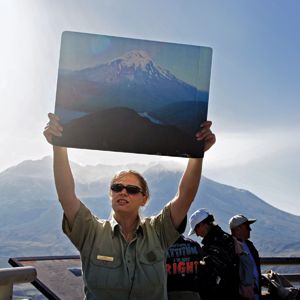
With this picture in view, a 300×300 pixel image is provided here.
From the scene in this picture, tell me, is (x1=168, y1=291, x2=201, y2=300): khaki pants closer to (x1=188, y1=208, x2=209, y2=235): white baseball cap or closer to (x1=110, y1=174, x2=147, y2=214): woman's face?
(x1=188, y1=208, x2=209, y2=235): white baseball cap

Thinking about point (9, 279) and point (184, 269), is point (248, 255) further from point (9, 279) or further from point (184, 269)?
point (9, 279)

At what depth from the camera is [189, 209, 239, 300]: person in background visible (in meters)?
5.14

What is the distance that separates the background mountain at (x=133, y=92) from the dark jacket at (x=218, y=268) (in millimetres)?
2623

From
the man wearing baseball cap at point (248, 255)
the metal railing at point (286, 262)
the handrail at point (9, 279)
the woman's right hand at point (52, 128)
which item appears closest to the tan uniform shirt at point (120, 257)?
the handrail at point (9, 279)

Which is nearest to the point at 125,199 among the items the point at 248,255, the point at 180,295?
the point at 180,295

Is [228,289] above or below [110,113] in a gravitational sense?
below

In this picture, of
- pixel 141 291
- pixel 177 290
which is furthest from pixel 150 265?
pixel 177 290

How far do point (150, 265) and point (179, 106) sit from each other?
3.09 feet

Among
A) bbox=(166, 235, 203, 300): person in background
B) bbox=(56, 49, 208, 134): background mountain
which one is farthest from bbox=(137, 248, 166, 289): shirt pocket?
bbox=(166, 235, 203, 300): person in background

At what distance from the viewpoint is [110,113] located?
9.35 feet

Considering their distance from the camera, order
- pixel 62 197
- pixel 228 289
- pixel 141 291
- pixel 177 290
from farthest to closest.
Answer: pixel 228 289
pixel 177 290
pixel 62 197
pixel 141 291

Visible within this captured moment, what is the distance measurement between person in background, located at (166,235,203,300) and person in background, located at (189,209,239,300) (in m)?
0.21

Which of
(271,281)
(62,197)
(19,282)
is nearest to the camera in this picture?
(19,282)

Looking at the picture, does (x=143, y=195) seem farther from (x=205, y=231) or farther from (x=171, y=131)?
(x=205, y=231)
